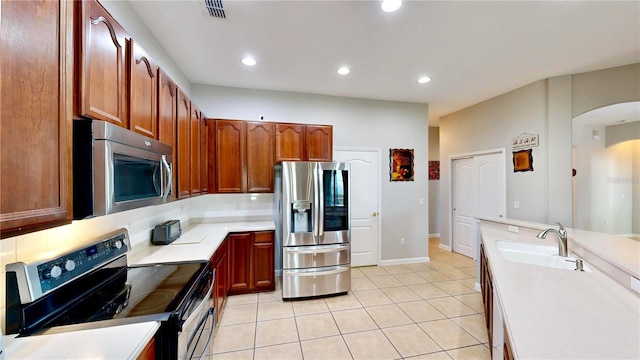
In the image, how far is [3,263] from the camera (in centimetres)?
108

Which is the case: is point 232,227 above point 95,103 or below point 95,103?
below

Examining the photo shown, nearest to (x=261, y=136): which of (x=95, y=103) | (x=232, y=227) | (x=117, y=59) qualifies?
(x=232, y=227)

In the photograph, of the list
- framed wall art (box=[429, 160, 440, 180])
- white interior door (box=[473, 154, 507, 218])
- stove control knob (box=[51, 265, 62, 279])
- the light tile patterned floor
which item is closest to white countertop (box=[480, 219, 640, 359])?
the light tile patterned floor

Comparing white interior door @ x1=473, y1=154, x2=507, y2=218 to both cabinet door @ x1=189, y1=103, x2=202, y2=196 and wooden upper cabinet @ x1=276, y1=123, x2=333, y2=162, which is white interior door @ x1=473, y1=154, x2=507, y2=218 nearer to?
wooden upper cabinet @ x1=276, y1=123, x2=333, y2=162

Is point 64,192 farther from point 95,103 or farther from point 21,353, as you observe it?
point 21,353

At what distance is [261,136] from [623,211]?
637 cm

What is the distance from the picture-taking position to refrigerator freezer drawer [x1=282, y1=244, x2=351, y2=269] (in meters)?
3.14

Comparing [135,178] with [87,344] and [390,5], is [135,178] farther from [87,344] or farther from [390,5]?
[390,5]

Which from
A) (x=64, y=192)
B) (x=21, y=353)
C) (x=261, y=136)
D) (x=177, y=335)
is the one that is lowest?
(x=177, y=335)

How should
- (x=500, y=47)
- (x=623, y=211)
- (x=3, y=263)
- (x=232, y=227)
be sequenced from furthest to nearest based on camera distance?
(x=623, y=211) < (x=232, y=227) < (x=500, y=47) < (x=3, y=263)

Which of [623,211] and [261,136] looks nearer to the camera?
[261,136]

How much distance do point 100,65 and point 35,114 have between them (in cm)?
50

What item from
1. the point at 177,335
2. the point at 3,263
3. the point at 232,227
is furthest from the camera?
the point at 232,227

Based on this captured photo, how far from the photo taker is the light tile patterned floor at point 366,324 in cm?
222
